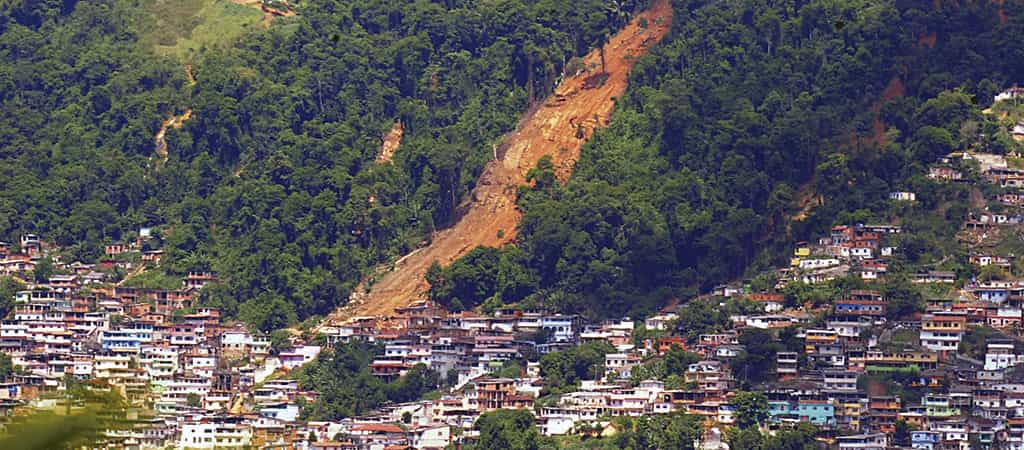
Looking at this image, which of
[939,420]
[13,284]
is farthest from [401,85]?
[939,420]

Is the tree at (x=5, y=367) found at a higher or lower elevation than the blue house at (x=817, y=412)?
higher

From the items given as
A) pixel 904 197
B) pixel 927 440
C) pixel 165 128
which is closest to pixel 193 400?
pixel 165 128

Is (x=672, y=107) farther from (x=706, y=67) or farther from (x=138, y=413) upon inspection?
(x=138, y=413)

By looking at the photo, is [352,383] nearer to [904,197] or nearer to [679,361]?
[679,361]

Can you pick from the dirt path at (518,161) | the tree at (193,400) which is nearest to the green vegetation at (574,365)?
the dirt path at (518,161)

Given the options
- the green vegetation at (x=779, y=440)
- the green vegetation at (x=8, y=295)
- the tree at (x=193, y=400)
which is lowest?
the green vegetation at (x=779, y=440)

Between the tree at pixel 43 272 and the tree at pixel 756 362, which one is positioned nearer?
the tree at pixel 756 362

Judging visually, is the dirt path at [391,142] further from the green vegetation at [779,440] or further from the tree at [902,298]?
the green vegetation at [779,440]
